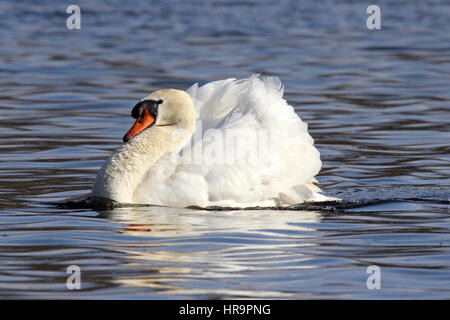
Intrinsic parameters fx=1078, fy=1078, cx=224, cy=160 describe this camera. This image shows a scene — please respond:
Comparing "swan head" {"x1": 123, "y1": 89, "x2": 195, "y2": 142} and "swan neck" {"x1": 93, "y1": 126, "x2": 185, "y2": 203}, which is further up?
"swan head" {"x1": 123, "y1": 89, "x2": 195, "y2": 142}

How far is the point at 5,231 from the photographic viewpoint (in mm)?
9250

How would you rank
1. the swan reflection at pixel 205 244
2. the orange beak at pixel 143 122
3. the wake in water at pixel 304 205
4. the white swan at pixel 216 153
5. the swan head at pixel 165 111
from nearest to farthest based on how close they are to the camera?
the swan reflection at pixel 205 244
the white swan at pixel 216 153
the wake in water at pixel 304 205
the swan head at pixel 165 111
the orange beak at pixel 143 122

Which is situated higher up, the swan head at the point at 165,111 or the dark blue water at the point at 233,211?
the swan head at the point at 165,111

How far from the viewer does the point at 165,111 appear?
10.8 meters

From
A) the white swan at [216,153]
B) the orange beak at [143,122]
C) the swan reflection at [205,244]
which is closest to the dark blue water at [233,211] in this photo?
the swan reflection at [205,244]

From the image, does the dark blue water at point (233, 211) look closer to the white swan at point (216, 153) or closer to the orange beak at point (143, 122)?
the white swan at point (216, 153)

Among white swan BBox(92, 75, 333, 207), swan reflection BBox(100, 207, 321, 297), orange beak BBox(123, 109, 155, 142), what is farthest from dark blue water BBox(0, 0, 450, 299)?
orange beak BBox(123, 109, 155, 142)

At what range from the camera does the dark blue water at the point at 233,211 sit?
7.72 metres

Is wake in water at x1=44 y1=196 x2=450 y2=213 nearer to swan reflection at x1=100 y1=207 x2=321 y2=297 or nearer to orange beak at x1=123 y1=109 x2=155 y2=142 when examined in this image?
swan reflection at x1=100 y1=207 x2=321 y2=297

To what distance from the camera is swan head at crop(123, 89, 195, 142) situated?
10.7 m

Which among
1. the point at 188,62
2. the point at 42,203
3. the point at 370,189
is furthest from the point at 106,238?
the point at 188,62

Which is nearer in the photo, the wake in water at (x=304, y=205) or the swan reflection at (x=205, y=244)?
the swan reflection at (x=205, y=244)

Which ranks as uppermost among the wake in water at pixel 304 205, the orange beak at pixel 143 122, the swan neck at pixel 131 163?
the orange beak at pixel 143 122

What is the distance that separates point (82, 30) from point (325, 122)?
521 inches
